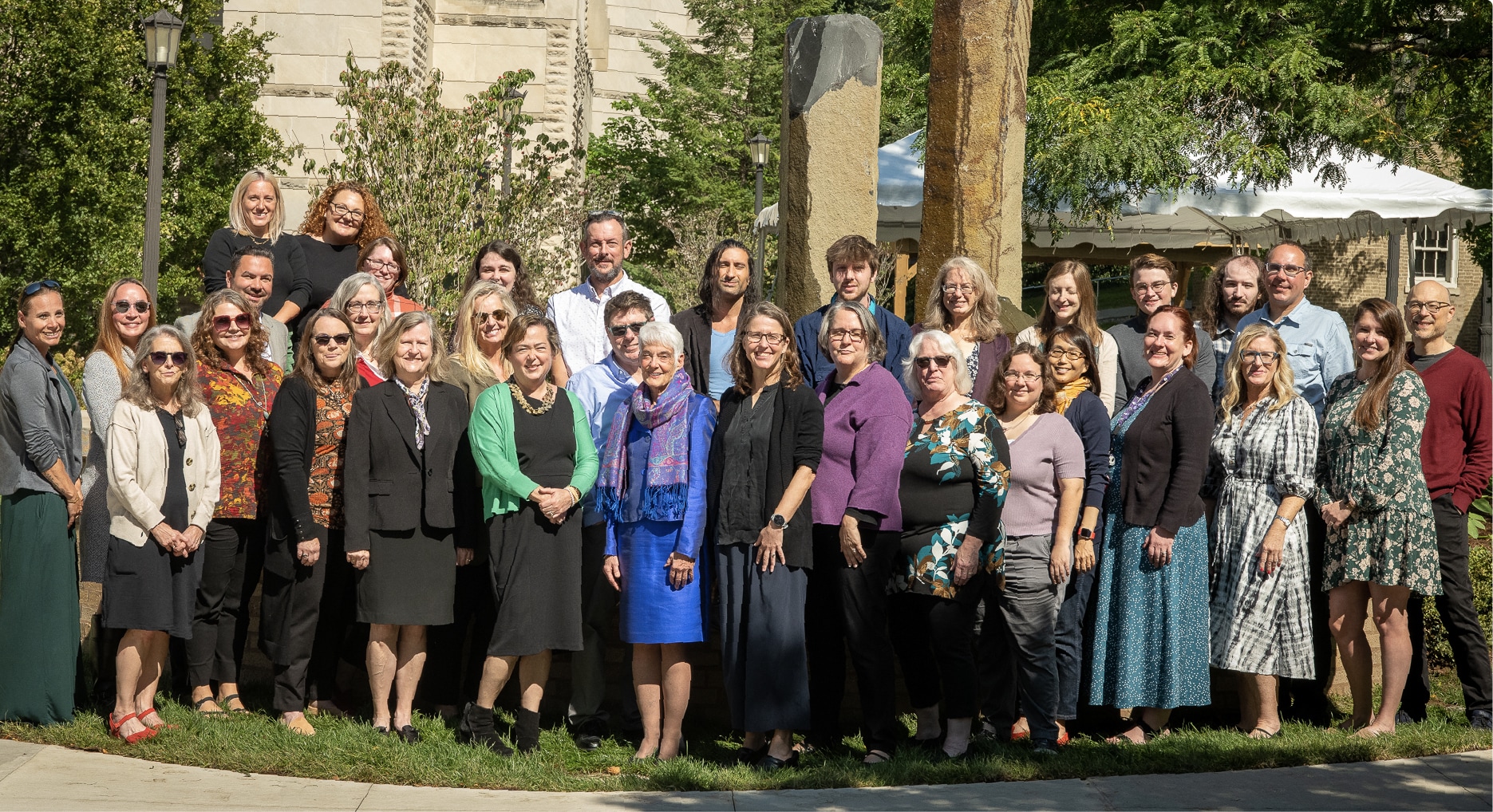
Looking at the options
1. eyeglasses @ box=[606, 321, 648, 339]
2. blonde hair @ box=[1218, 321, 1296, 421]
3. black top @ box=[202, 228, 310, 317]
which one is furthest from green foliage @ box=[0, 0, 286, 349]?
blonde hair @ box=[1218, 321, 1296, 421]

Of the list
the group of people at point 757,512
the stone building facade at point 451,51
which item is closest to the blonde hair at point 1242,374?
the group of people at point 757,512

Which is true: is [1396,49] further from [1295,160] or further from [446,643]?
[446,643]

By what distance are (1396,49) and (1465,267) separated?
19808 millimetres

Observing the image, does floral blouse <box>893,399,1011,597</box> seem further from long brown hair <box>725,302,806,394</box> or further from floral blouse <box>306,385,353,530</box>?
floral blouse <box>306,385,353,530</box>

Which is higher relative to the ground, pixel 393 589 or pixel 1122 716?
pixel 393 589

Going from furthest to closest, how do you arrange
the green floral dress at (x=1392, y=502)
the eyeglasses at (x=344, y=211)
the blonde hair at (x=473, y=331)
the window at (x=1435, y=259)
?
the window at (x=1435, y=259) → the eyeglasses at (x=344, y=211) → the blonde hair at (x=473, y=331) → the green floral dress at (x=1392, y=502)

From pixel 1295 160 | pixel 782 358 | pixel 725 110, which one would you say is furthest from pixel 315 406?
pixel 725 110

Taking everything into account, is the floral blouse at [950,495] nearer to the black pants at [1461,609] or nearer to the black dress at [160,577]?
the black pants at [1461,609]

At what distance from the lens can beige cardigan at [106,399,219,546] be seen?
225 inches

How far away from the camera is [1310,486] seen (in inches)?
237

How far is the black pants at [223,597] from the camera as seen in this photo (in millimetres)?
6137

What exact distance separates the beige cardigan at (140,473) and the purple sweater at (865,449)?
279 cm

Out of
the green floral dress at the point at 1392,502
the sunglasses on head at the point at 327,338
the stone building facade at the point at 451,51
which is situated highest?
the stone building facade at the point at 451,51

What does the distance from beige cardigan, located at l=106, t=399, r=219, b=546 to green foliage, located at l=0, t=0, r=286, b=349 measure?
48.6ft
